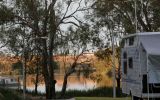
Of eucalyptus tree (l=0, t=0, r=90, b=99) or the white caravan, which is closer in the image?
the white caravan

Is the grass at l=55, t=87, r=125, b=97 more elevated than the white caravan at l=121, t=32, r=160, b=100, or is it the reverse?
the white caravan at l=121, t=32, r=160, b=100

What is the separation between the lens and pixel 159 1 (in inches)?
2010

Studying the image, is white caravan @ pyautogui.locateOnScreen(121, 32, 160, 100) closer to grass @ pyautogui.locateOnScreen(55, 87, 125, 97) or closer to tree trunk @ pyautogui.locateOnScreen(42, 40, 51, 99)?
grass @ pyautogui.locateOnScreen(55, 87, 125, 97)

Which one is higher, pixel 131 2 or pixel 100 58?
pixel 131 2

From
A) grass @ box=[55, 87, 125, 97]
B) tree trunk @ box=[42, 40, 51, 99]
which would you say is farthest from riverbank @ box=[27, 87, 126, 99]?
tree trunk @ box=[42, 40, 51, 99]

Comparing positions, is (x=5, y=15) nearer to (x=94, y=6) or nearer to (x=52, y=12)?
(x=52, y=12)

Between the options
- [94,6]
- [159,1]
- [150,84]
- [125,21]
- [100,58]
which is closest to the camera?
[150,84]

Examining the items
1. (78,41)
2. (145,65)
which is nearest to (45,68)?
(78,41)

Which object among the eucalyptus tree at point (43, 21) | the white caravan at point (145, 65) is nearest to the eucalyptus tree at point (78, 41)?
the eucalyptus tree at point (43, 21)

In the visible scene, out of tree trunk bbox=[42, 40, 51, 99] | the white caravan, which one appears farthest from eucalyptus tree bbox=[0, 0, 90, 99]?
the white caravan

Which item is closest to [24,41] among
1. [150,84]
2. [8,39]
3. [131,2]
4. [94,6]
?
[8,39]

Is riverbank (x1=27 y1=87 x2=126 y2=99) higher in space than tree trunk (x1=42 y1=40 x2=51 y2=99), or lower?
lower

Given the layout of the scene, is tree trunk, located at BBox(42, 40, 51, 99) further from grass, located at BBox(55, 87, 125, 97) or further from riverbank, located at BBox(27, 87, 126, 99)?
grass, located at BBox(55, 87, 125, 97)

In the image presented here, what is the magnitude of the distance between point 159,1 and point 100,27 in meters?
11.5
